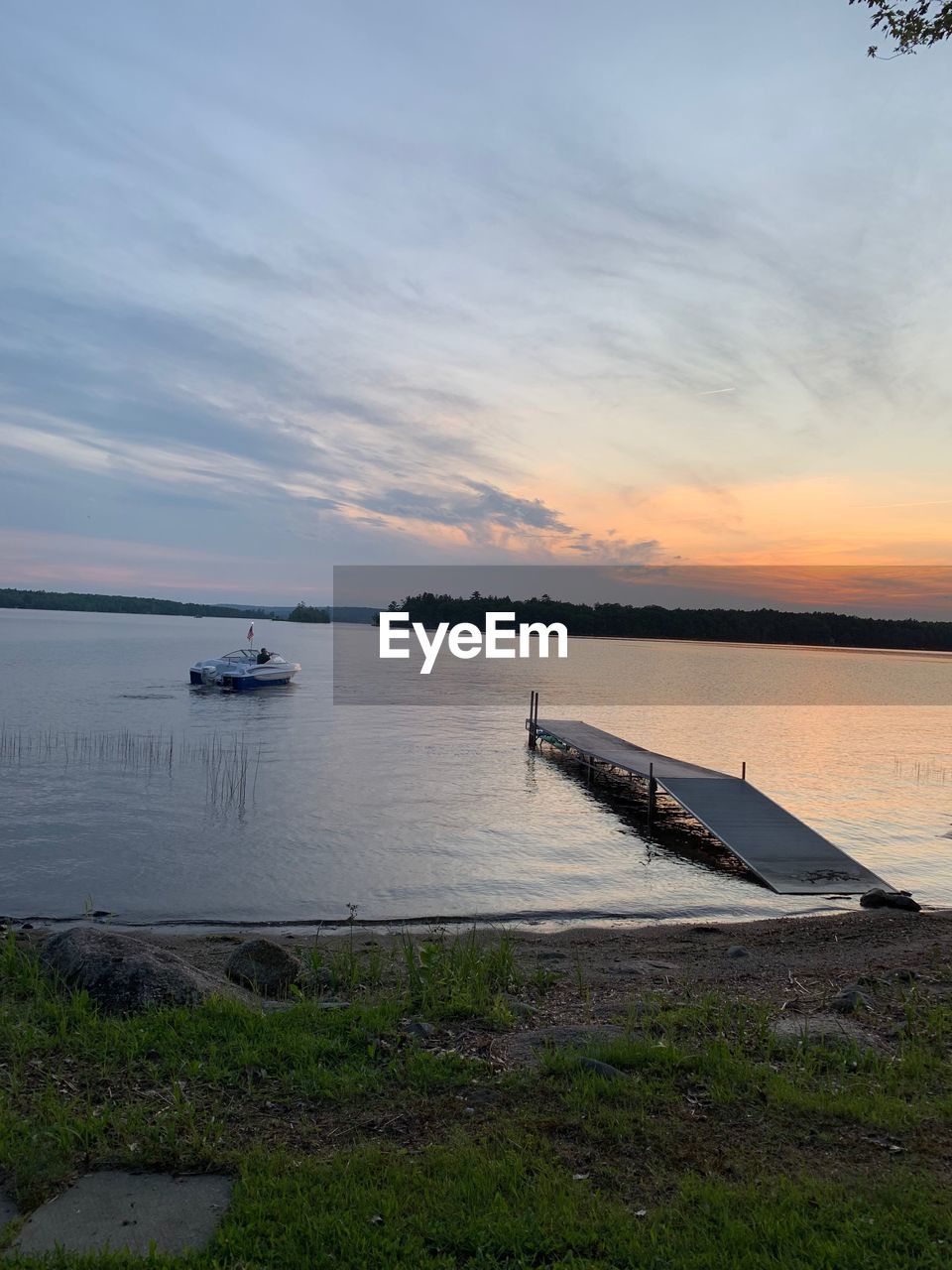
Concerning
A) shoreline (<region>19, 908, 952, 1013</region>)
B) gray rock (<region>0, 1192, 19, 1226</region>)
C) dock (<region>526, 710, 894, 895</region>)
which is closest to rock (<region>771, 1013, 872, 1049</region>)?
shoreline (<region>19, 908, 952, 1013</region>)

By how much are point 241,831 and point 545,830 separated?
7968 millimetres

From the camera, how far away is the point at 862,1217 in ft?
14.3

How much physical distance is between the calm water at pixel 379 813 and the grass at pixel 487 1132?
9.09 metres

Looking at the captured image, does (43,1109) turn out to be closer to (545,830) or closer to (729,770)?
(545,830)

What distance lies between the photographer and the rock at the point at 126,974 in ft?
23.9

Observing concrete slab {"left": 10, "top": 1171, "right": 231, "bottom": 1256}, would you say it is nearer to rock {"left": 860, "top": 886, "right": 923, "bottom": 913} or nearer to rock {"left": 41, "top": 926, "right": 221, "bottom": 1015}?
rock {"left": 41, "top": 926, "right": 221, "bottom": 1015}

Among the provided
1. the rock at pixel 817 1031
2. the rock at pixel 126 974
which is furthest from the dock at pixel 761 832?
the rock at pixel 126 974

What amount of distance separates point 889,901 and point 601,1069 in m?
12.4

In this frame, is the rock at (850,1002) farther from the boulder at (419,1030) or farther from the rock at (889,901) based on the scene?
the rock at (889,901)

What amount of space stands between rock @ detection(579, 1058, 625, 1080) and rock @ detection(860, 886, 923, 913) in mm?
12116

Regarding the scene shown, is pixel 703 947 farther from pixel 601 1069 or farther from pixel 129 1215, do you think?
pixel 129 1215

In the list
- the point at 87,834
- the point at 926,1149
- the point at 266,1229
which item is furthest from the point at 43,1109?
the point at 87,834

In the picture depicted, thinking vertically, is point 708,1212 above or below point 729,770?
above

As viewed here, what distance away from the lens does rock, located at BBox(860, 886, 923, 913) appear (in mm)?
16141
